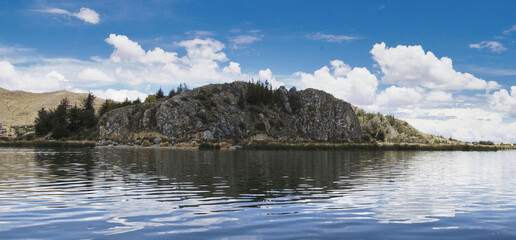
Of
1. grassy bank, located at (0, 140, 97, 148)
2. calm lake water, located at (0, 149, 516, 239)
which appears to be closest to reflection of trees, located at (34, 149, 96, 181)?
calm lake water, located at (0, 149, 516, 239)

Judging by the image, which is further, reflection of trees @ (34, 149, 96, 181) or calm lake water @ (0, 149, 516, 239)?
reflection of trees @ (34, 149, 96, 181)

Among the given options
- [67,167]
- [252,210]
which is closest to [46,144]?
[67,167]

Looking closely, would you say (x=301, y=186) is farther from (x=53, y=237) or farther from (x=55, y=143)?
(x=55, y=143)

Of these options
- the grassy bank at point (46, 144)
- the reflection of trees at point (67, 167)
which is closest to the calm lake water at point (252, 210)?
the reflection of trees at point (67, 167)

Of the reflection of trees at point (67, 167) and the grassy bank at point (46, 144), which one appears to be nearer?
the reflection of trees at point (67, 167)

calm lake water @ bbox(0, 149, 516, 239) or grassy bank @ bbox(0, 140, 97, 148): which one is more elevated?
grassy bank @ bbox(0, 140, 97, 148)

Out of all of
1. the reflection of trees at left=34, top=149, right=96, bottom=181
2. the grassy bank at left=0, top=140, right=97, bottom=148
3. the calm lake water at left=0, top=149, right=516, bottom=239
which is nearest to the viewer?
the calm lake water at left=0, top=149, right=516, bottom=239

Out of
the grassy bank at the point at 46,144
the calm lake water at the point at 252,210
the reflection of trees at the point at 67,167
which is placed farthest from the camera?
the grassy bank at the point at 46,144

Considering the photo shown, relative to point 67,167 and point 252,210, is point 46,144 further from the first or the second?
point 252,210

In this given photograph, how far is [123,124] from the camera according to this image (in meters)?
187

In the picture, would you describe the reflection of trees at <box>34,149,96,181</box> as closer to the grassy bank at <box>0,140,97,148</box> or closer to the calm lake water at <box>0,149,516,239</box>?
the calm lake water at <box>0,149,516,239</box>

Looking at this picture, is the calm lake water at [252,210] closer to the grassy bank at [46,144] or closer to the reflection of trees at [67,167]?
the reflection of trees at [67,167]

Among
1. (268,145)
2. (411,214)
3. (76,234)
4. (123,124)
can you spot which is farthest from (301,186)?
(123,124)

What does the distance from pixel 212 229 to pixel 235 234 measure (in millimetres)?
1198
